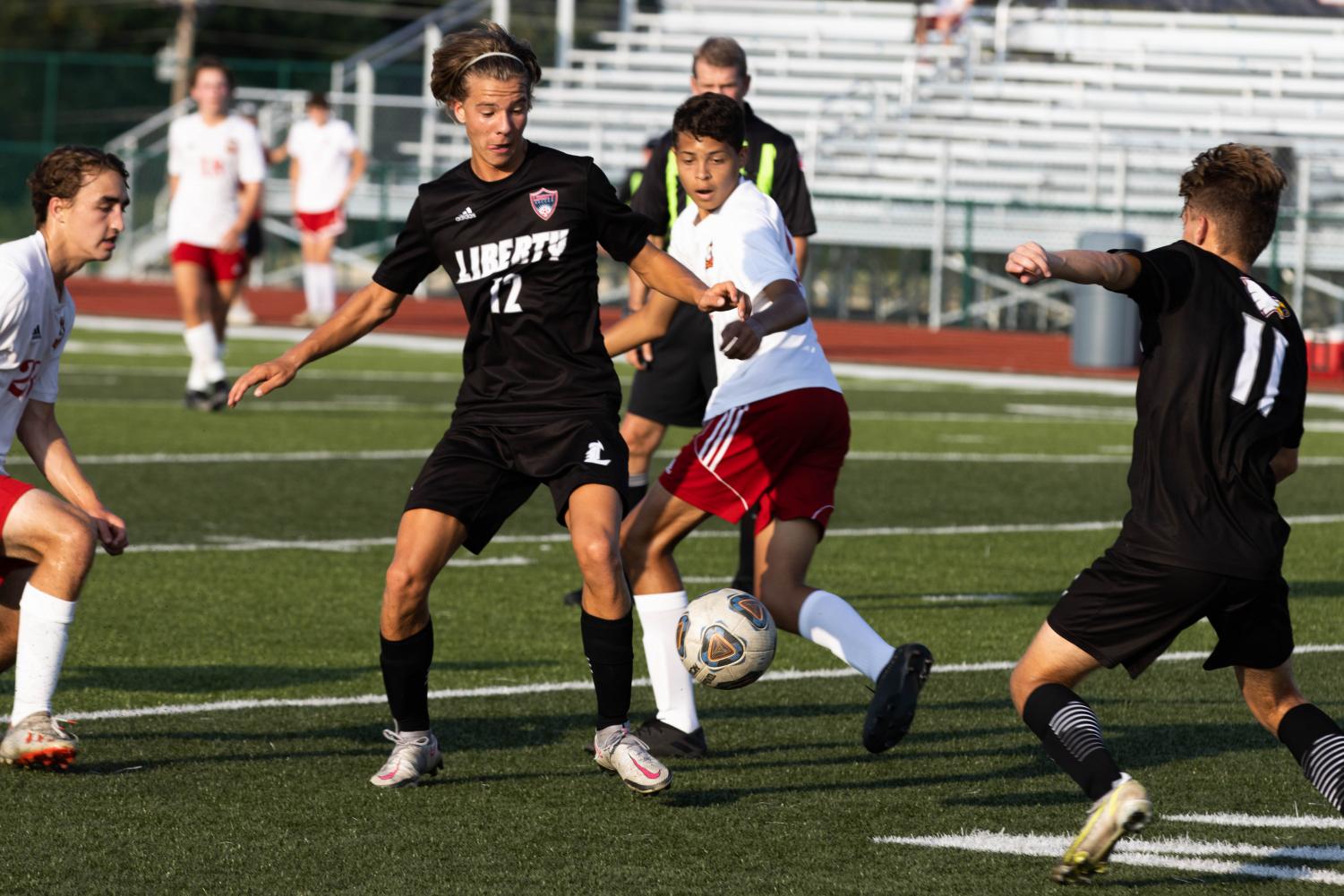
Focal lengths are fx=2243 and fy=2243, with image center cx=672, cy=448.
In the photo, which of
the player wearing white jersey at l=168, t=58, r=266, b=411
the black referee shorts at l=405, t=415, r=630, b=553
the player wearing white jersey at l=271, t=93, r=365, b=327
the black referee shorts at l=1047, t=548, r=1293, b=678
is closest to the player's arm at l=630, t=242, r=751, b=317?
the black referee shorts at l=405, t=415, r=630, b=553

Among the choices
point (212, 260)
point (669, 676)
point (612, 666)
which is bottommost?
point (669, 676)

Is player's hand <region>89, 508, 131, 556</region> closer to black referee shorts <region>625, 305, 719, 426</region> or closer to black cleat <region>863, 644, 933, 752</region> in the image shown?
black cleat <region>863, 644, 933, 752</region>

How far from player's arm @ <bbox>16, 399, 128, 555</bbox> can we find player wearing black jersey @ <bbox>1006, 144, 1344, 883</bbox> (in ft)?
7.46

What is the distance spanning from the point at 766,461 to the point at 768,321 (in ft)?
2.17

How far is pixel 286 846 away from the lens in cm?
488

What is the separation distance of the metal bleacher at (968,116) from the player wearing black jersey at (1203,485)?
70.2 feet

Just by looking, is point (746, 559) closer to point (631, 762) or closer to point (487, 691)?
point (487, 691)

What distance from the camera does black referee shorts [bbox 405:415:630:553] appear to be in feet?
18.3

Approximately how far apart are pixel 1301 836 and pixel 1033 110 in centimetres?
2650

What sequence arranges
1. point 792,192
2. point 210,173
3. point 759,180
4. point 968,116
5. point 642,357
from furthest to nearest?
point 968,116, point 210,173, point 792,192, point 759,180, point 642,357

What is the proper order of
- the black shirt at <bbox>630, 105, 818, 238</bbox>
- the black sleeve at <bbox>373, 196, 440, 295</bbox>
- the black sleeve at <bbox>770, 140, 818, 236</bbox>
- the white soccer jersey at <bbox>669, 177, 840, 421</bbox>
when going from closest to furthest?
the black sleeve at <bbox>373, 196, 440, 295</bbox>, the white soccer jersey at <bbox>669, 177, 840, 421</bbox>, the black shirt at <bbox>630, 105, 818, 238</bbox>, the black sleeve at <bbox>770, 140, 818, 236</bbox>

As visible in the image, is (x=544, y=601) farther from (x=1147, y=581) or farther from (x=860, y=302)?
(x=860, y=302)

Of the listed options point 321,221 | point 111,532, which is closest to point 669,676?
point 111,532

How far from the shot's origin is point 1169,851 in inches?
194
